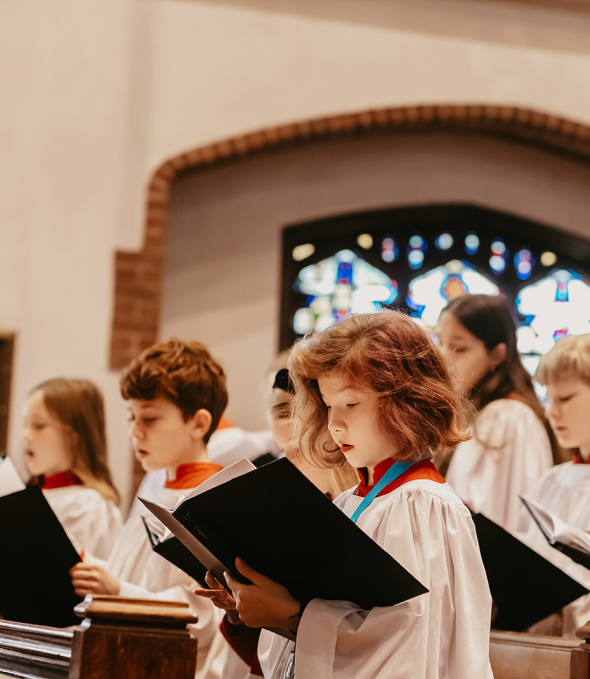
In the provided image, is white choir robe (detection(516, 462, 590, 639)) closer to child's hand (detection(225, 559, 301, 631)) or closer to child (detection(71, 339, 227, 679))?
child (detection(71, 339, 227, 679))

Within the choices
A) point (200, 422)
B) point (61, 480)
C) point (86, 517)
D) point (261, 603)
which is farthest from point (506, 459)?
point (261, 603)

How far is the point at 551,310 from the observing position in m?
7.01

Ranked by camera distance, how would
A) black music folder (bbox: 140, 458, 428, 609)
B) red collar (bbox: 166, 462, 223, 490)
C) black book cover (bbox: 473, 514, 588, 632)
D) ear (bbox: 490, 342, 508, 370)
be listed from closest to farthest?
1. black music folder (bbox: 140, 458, 428, 609)
2. black book cover (bbox: 473, 514, 588, 632)
3. red collar (bbox: 166, 462, 223, 490)
4. ear (bbox: 490, 342, 508, 370)

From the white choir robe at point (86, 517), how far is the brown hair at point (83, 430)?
6cm

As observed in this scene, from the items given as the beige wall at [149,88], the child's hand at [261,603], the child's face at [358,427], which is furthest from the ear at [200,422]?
the beige wall at [149,88]

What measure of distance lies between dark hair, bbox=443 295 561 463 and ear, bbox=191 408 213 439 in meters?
1.23

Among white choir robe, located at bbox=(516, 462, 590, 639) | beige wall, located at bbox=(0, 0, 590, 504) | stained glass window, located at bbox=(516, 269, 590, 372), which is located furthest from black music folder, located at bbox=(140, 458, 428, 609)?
stained glass window, located at bbox=(516, 269, 590, 372)

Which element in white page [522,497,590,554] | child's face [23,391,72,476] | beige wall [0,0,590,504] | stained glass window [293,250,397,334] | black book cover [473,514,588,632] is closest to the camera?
white page [522,497,590,554]

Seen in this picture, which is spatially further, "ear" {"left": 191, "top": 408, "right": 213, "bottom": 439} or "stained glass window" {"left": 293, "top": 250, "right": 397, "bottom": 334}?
"stained glass window" {"left": 293, "top": 250, "right": 397, "bottom": 334}

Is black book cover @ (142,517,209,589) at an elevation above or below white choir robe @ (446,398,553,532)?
below

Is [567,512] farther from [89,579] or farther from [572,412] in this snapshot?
[89,579]

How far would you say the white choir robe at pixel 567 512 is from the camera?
9.32 feet

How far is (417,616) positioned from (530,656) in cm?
92

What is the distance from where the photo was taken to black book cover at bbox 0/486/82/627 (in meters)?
2.30
